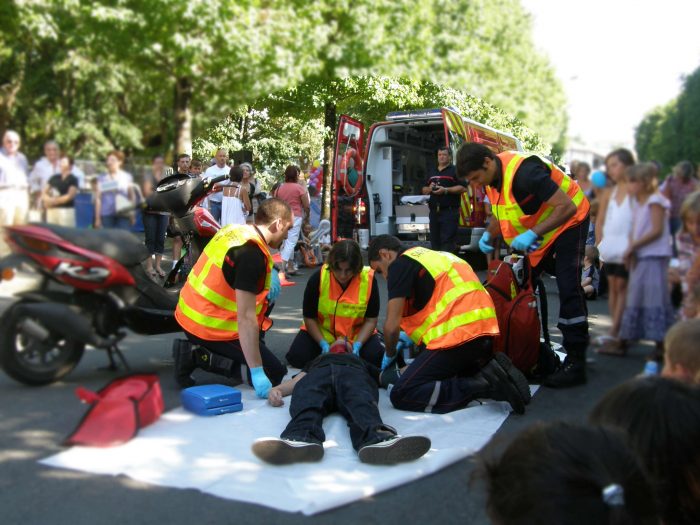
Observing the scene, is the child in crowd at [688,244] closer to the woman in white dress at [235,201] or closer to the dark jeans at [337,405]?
the woman in white dress at [235,201]

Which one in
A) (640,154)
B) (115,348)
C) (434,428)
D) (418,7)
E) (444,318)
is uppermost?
(418,7)

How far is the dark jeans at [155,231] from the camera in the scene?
822mm

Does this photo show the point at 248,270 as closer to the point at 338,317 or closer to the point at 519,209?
the point at 519,209

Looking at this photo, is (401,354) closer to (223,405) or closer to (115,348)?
(223,405)

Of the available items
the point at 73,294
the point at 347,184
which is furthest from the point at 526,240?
the point at 347,184

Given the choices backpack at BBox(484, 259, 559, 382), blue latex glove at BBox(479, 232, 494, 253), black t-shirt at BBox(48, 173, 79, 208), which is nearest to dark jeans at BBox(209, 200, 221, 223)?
black t-shirt at BBox(48, 173, 79, 208)

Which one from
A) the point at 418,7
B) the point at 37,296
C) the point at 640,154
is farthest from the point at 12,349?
the point at 640,154

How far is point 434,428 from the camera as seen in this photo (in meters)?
2.86

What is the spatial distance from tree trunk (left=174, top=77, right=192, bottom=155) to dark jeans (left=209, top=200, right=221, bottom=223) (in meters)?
0.18

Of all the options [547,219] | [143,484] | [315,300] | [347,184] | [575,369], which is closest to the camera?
[575,369]

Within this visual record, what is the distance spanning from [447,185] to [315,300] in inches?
135

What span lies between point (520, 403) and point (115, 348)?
2278 millimetres

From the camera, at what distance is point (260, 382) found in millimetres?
3002

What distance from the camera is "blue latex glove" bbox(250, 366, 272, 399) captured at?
299 centimetres
